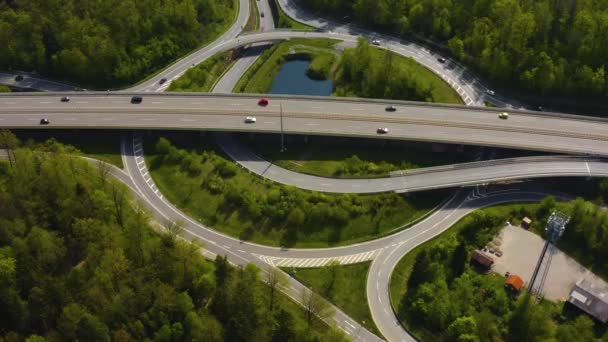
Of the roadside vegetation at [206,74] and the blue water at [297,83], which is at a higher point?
the blue water at [297,83]

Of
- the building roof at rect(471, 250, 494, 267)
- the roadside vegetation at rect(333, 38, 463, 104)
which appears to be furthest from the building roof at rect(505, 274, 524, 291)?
the roadside vegetation at rect(333, 38, 463, 104)

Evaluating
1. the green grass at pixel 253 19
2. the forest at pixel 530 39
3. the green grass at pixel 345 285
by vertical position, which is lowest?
the green grass at pixel 345 285

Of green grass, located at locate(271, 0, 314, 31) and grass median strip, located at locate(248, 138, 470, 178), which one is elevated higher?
green grass, located at locate(271, 0, 314, 31)

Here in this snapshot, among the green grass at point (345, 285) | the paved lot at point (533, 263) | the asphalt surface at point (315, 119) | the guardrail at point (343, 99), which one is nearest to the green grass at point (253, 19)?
the guardrail at point (343, 99)

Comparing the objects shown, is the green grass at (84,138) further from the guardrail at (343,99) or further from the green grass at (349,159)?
the green grass at (349,159)

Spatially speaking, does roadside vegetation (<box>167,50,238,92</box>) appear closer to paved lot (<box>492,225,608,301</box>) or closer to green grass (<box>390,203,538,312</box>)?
green grass (<box>390,203,538,312</box>)

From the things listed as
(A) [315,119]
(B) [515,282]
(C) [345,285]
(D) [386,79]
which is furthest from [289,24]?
(B) [515,282]
